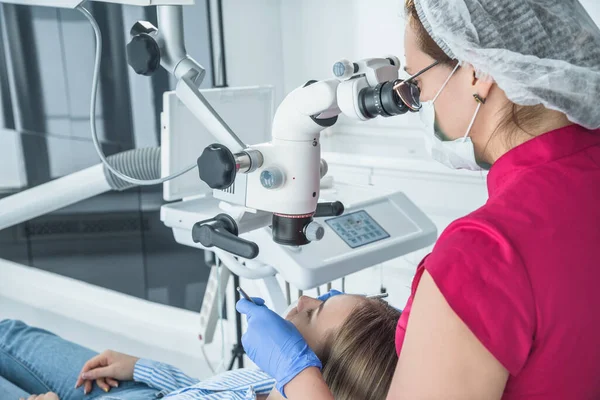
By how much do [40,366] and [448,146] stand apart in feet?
4.22

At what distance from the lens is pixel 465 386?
718mm

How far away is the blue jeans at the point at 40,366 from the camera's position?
1.61m

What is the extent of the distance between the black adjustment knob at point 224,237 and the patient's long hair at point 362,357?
0.83ft

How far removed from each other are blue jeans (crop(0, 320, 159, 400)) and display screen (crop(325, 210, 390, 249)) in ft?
2.02

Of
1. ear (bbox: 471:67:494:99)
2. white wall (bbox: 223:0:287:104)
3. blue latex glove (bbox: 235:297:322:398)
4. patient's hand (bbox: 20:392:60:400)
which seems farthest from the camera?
white wall (bbox: 223:0:287:104)

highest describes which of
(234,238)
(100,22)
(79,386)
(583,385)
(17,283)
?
(100,22)

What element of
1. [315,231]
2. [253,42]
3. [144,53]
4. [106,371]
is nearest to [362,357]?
[315,231]

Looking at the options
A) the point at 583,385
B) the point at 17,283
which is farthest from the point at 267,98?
the point at 17,283

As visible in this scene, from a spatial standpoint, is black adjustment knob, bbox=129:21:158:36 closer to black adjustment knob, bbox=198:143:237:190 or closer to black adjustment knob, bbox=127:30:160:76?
black adjustment knob, bbox=127:30:160:76

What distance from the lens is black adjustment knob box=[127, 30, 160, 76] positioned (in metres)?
1.08

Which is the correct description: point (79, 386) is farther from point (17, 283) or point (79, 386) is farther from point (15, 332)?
point (17, 283)

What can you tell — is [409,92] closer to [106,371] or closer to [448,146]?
[448,146]

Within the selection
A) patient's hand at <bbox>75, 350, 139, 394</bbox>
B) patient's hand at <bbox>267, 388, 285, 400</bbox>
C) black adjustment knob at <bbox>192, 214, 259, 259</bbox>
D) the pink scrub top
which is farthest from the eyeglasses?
patient's hand at <bbox>75, 350, 139, 394</bbox>

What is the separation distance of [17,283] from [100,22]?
4.48 feet
